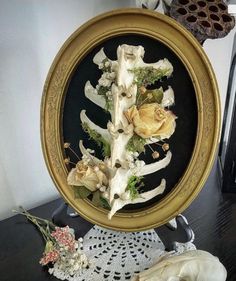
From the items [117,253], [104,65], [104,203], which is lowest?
[117,253]

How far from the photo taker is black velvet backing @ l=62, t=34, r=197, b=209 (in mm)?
529

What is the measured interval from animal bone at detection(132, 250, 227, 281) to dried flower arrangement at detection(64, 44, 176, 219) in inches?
4.1

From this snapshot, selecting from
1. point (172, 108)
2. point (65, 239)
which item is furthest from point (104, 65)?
point (65, 239)

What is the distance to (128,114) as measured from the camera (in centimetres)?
50

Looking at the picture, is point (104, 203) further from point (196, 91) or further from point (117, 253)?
point (196, 91)

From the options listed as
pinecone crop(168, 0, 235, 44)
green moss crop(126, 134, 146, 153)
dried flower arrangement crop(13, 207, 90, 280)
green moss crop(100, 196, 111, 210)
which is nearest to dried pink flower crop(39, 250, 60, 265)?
dried flower arrangement crop(13, 207, 90, 280)

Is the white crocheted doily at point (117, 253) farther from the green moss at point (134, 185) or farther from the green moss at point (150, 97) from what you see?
the green moss at point (150, 97)

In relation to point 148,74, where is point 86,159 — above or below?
below

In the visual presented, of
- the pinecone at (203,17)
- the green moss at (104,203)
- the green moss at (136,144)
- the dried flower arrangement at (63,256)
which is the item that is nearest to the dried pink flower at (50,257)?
the dried flower arrangement at (63,256)

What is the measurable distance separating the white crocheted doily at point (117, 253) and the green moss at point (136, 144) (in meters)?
0.20

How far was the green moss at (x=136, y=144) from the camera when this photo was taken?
0.51m

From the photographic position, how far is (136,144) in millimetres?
512

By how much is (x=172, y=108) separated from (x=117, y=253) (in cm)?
28

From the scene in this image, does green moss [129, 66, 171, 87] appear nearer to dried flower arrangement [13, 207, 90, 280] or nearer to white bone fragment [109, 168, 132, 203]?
white bone fragment [109, 168, 132, 203]
